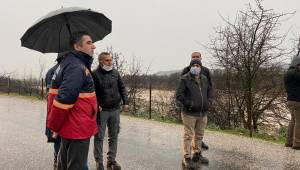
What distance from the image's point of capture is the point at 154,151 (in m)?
8.00

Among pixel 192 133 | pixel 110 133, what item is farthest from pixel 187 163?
pixel 110 133

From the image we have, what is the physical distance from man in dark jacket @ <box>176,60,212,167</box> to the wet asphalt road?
0.32 meters

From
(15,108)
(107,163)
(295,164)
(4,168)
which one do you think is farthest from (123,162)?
(15,108)

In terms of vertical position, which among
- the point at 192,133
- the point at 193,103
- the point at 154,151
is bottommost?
the point at 154,151

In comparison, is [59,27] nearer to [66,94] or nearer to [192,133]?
[66,94]

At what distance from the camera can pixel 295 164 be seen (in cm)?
698

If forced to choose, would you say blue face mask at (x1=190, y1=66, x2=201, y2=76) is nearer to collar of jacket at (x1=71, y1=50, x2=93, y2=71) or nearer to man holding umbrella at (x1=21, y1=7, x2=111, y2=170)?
man holding umbrella at (x1=21, y1=7, x2=111, y2=170)

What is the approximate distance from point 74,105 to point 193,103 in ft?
10.3

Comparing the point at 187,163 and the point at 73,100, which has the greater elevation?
the point at 73,100

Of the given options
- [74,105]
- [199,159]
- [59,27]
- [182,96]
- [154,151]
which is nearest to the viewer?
[74,105]

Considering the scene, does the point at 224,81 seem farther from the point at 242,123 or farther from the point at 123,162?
the point at 123,162

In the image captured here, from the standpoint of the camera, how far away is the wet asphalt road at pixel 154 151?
691 cm

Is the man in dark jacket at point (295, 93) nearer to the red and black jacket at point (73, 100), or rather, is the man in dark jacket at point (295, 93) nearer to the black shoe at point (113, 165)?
the black shoe at point (113, 165)

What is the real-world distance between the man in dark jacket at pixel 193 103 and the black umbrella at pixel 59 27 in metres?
2.00
